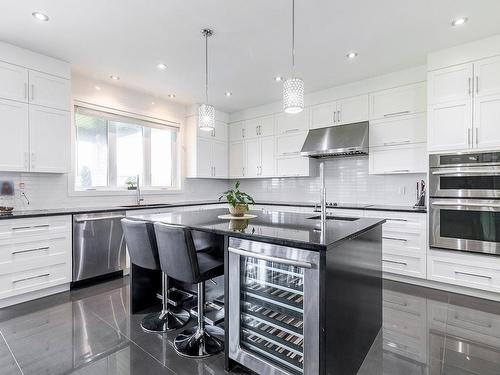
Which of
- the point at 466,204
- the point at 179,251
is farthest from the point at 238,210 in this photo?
the point at 466,204

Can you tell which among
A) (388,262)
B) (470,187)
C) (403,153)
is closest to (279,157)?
(403,153)

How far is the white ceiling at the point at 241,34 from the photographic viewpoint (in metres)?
2.43

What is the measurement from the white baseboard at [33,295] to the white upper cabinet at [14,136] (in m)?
1.37

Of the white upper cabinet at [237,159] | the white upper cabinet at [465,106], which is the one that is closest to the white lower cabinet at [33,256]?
the white upper cabinet at [237,159]

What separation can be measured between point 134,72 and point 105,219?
203 centimetres

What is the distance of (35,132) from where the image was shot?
3.24m

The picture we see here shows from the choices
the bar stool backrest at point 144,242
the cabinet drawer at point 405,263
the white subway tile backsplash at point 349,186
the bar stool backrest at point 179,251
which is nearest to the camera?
the bar stool backrest at point 179,251

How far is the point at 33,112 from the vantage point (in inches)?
127

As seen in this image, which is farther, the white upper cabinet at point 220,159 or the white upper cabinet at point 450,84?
the white upper cabinet at point 220,159

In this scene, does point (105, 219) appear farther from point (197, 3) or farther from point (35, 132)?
point (197, 3)

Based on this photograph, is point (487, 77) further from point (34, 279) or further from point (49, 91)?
point (34, 279)

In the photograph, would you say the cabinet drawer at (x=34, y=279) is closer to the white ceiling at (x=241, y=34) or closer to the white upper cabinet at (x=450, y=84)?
the white ceiling at (x=241, y=34)

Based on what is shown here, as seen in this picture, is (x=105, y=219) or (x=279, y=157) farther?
(x=279, y=157)

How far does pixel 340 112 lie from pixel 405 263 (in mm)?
2363
